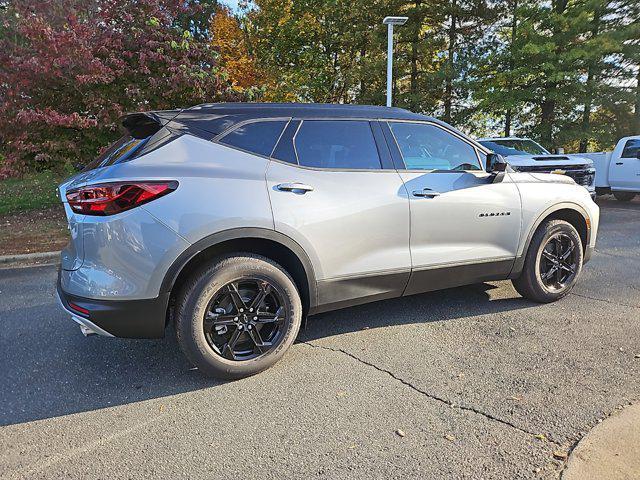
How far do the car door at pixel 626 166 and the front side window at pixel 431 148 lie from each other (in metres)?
9.92

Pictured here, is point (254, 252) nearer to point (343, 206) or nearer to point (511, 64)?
point (343, 206)

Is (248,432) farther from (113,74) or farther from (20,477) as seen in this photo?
(113,74)

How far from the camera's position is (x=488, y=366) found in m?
3.27

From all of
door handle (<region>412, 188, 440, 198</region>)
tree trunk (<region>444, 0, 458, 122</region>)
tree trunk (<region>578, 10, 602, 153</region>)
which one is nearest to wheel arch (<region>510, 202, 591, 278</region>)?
door handle (<region>412, 188, 440, 198</region>)

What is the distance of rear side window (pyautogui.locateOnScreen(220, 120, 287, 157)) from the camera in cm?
316

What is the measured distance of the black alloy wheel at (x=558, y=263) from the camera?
14.5 ft

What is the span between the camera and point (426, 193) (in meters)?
3.66

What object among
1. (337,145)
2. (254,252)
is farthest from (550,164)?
(254,252)

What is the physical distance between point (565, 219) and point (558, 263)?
46 centimetres

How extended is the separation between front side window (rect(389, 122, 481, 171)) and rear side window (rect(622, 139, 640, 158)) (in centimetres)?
1013

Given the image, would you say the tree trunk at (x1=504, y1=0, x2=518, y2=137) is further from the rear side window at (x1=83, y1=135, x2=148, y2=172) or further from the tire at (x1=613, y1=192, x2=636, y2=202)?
the rear side window at (x1=83, y1=135, x2=148, y2=172)

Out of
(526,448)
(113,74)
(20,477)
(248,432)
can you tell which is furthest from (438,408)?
(113,74)

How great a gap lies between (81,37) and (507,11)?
16623 mm

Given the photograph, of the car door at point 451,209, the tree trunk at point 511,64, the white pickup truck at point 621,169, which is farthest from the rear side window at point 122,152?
the tree trunk at point 511,64
